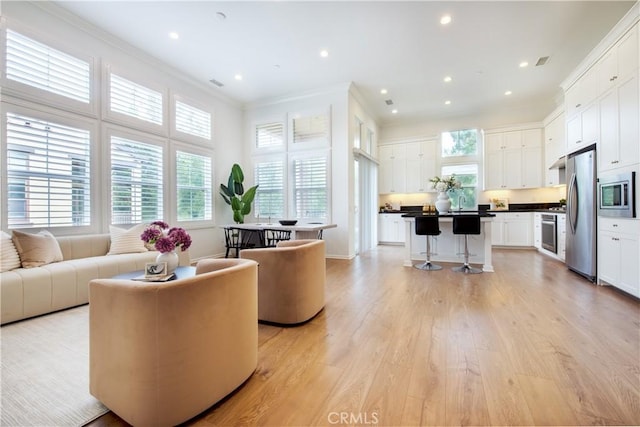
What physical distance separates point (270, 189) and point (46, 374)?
4.95m

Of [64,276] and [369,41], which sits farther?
[369,41]

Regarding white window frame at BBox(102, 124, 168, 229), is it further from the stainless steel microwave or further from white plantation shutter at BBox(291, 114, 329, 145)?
the stainless steel microwave

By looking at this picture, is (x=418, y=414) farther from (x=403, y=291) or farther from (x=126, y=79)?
(x=126, y=79)

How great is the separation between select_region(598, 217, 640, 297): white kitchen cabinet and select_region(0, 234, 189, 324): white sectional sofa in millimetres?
5910

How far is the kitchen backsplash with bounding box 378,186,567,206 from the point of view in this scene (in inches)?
267

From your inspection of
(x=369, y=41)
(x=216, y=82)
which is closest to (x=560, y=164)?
(x=369, y=41)

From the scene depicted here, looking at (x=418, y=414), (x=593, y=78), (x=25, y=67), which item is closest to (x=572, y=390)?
(x=418, y=414)

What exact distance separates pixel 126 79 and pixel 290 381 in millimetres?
4991

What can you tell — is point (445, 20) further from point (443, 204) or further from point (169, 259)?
point (169, 259)

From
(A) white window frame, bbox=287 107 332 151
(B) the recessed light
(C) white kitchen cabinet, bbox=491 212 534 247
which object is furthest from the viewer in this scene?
(C) white kitchen cabinet, bbox=491 212 534 247

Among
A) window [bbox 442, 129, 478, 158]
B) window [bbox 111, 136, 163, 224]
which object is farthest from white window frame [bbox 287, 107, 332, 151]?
window [bbox 442, 129, 478, 158]

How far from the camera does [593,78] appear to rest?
12.3ft

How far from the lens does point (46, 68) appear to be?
11.0ft

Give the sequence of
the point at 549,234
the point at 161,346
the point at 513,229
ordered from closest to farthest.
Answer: the point at 161,346 → the point at 549,234 → the point at 513,229
